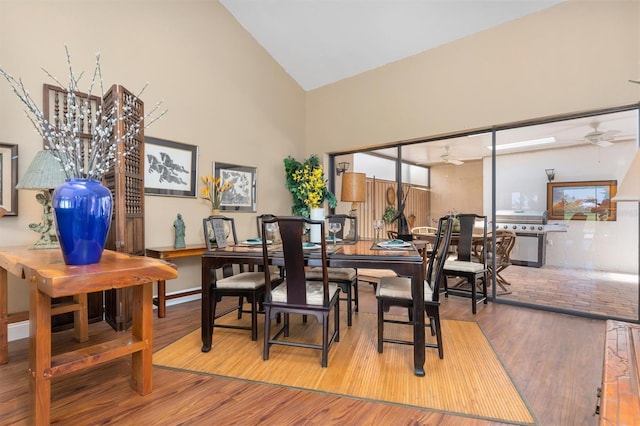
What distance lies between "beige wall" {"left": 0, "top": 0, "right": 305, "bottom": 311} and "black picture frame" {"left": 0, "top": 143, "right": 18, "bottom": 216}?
0.19 ft

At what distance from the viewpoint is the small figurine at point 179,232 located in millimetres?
3510

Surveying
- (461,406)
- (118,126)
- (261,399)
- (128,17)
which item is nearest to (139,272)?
(261,399)

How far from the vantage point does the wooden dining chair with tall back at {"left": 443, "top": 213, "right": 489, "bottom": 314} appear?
3.54m

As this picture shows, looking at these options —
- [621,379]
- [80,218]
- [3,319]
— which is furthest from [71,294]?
[621,379]

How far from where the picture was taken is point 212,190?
161 inches

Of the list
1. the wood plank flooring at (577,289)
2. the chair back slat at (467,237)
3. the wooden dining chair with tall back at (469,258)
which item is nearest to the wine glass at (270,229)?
the wooden dining chair with tall back at (469,258)

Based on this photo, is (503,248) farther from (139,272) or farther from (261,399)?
(139,272)

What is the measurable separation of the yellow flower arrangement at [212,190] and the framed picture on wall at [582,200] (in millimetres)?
4109

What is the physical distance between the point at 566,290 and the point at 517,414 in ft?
8.47

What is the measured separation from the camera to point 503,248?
3910mm

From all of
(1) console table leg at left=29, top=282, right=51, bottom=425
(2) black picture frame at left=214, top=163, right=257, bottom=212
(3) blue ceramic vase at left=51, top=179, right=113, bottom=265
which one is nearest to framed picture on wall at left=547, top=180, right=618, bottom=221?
(2) black picture frame at left=214, top=163, right=257, bottom=212

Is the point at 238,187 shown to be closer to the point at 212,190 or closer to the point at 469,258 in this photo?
the point at 212,190

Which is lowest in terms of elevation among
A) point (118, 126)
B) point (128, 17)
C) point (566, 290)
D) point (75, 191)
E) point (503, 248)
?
point (566, 290)

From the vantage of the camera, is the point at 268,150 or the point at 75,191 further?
the point at 268,150
